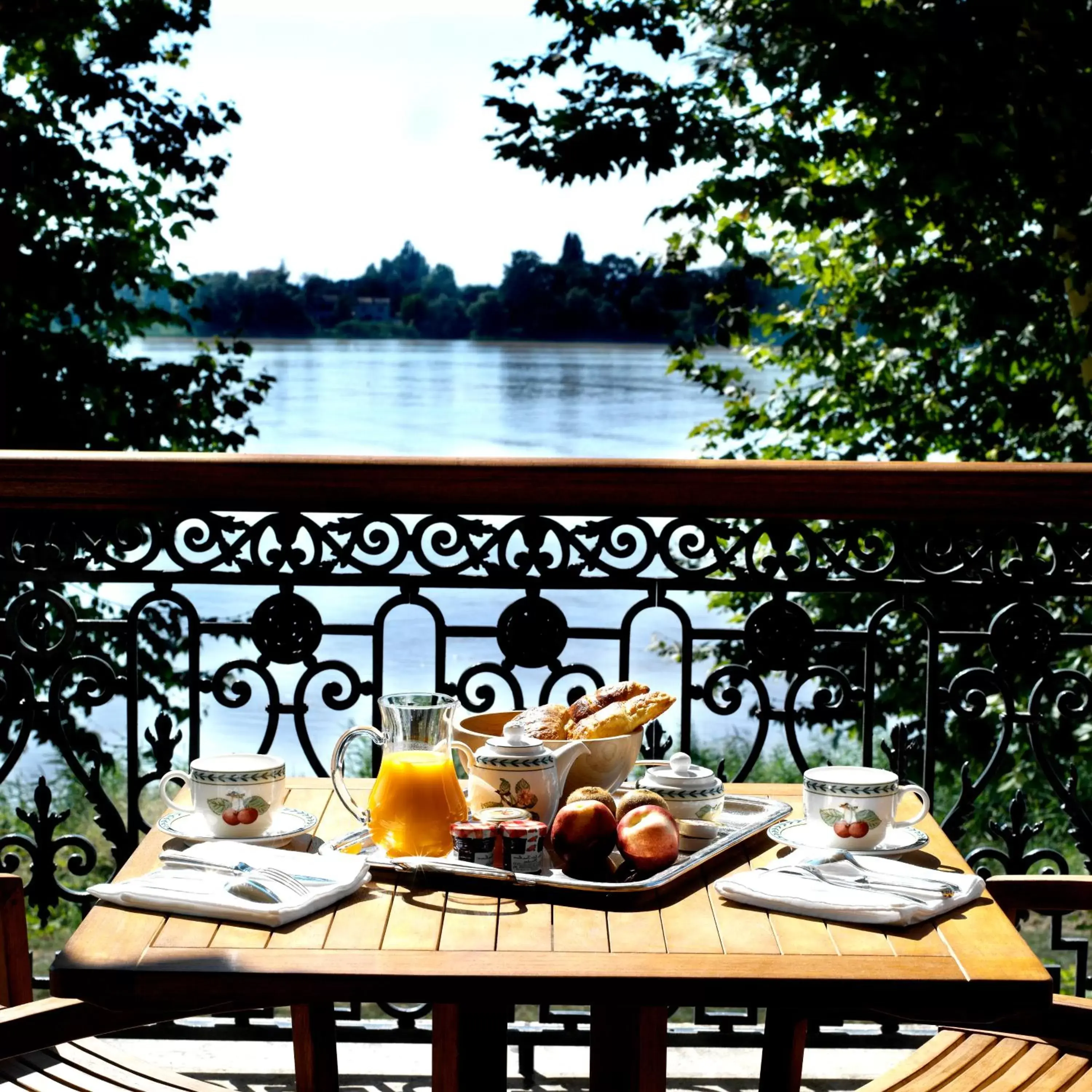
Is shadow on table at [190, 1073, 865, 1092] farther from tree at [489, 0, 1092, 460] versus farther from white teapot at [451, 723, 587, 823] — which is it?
tree at [489, 0, 1092, 460]

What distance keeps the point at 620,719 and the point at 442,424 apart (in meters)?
8.47

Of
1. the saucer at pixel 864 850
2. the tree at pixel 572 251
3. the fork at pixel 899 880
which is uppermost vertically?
the tree at pixel 572 251

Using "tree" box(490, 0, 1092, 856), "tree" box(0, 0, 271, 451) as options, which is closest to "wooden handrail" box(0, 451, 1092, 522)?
"tree" box(490, 0, 1092, 856)

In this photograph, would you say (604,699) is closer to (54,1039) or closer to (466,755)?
(466,755)

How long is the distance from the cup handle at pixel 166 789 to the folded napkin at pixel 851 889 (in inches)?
25.1

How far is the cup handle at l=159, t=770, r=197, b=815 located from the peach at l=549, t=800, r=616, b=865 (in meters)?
0.45

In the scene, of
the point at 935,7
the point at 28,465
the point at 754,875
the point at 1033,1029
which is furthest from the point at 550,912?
the point at 935,7

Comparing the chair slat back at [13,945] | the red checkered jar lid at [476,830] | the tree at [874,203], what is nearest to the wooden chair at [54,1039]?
the chair slat back at [13,945]

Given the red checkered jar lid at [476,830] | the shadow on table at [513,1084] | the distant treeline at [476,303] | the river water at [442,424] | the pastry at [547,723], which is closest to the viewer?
the red checkered jar lid at [476,830]

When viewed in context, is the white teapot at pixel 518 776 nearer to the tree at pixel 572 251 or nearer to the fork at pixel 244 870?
the fork at pixel 244 870

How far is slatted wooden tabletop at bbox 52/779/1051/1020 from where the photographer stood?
1203 millimetres

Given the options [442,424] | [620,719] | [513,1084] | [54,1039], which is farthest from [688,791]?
[442,424]

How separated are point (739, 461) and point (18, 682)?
50.2 inches

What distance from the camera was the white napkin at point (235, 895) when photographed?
Result: 1319 millimetres
